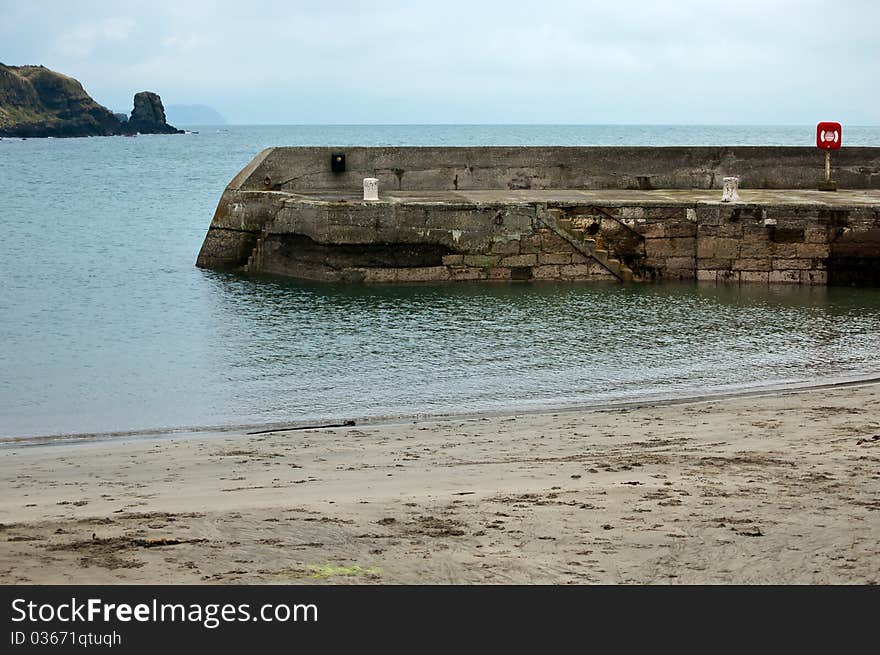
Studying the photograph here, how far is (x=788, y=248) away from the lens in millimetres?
17656

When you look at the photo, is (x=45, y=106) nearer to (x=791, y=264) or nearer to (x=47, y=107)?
(x=47, y=107)

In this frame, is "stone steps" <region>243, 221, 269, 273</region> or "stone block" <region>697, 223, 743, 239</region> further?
"stone steps" <region>243, 221, 269, 273</region>

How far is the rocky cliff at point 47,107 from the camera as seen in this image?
424 ft

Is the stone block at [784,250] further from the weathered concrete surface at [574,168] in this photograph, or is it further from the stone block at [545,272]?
the stone block at [545,272]

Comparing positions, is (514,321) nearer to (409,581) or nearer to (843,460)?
(843,460)

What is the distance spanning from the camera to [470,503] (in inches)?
255

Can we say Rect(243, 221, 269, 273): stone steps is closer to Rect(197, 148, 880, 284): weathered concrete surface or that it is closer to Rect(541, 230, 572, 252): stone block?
Rect(197, 148, 880, 284): weathered concrete surface

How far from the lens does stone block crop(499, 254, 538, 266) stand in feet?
58.4

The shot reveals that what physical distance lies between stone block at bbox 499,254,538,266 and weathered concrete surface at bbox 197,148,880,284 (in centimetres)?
1

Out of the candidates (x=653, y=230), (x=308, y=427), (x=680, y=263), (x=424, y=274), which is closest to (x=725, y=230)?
(x=680, y=263)

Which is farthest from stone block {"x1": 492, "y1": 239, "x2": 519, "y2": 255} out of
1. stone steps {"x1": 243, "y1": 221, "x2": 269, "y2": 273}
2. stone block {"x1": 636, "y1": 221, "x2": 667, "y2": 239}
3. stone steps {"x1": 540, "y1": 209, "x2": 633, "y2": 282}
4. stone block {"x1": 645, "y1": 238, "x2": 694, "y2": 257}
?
stone steps {"x1": 243, "y1": 221, "x2": 269, "y2": 273}

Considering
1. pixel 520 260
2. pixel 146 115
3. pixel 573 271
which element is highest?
pixel 146 115

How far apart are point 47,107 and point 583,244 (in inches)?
5030

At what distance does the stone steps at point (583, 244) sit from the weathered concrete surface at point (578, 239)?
1 centimetres
